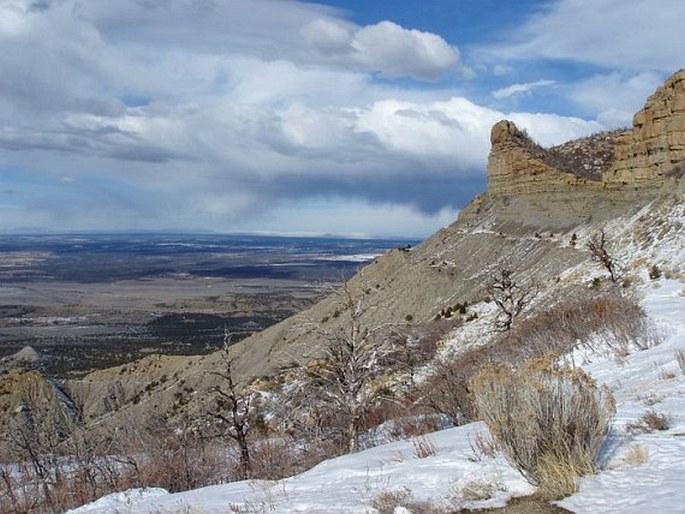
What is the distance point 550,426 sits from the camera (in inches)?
227

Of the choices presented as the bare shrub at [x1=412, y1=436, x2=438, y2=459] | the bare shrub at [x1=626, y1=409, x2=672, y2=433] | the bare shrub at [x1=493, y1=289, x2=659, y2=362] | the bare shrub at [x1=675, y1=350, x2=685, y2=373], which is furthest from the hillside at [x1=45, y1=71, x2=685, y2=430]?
the bare shrub at [x1=626, y1=409, x2=672, y2=433]

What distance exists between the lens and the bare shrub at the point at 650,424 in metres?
6.60

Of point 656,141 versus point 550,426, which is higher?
point 656,141

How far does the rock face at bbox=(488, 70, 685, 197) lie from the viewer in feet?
120

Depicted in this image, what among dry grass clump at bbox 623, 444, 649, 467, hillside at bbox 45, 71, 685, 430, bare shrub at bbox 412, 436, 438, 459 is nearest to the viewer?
dry grass clump at bbox 623, 444, 649, 467

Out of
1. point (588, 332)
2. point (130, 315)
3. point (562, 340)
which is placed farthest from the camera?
point (130, 315)

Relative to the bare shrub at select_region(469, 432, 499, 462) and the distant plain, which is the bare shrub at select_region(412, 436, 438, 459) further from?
the distant plain

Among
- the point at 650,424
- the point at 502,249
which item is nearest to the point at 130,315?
the point at 502,249

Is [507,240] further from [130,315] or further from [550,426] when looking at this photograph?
[130,315]

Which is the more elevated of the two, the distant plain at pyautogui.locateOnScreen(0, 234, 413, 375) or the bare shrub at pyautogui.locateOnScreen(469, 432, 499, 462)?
the bare shrub at pyautogui.locateOnScreen(469, 432, 499, 462)

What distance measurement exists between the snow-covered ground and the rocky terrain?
1729cm

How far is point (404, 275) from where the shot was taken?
160 feet

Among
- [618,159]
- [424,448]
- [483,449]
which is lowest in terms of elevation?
[424,448]

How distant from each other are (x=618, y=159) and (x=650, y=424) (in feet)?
125
